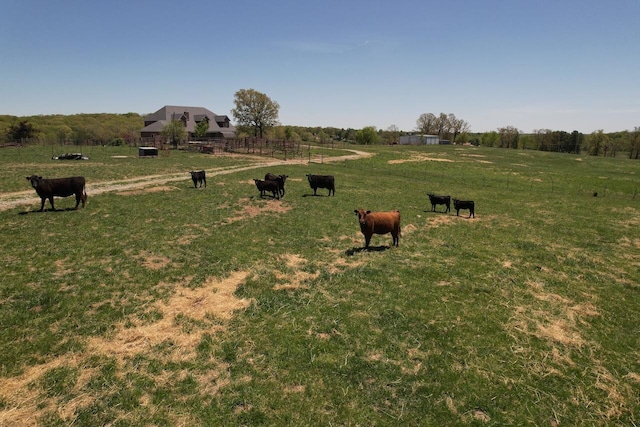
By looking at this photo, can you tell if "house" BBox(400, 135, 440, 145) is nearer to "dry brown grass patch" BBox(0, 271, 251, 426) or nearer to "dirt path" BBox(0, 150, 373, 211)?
"dirt path" BBox(0, 150, 373, 211)

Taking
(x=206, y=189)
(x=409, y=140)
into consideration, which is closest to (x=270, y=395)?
(x=206, y=189)

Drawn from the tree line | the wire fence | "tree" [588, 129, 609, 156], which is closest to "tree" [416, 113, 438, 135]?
the tree line

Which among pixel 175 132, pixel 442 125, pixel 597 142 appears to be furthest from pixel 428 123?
pixel 175 132

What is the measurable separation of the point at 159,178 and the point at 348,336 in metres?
28.6

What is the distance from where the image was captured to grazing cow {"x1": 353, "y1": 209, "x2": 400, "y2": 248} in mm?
13830

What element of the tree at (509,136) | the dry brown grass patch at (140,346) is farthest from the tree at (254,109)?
the tree at (509,136)

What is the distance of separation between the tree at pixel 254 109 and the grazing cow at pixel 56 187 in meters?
74.8

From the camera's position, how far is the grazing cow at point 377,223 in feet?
45.4

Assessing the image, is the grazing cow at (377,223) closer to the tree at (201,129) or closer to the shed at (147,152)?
the shed at (147,152)

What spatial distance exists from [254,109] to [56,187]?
75590mm

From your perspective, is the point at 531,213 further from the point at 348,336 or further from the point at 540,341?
the point at 348,336

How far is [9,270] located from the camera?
11.0 m

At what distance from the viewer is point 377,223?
46.5ft

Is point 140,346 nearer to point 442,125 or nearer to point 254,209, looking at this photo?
point 254,209
